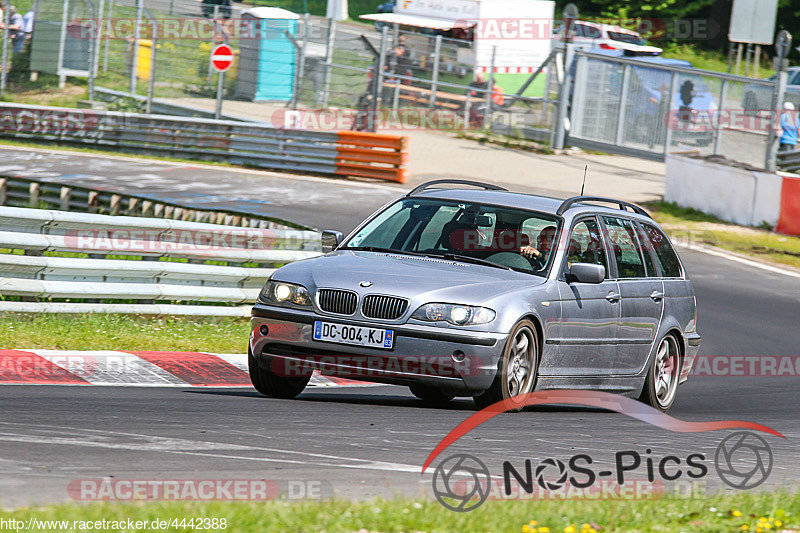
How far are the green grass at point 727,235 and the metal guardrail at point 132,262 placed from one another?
10.3 metres

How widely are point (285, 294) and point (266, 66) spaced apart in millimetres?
21034

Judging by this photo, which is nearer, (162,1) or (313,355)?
(313,355)

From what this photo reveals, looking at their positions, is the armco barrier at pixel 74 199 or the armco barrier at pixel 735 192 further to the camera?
the armco barrier at pixel 735 192

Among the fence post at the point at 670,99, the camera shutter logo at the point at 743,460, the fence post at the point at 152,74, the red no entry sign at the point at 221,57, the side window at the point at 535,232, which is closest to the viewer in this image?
the camera shutter logo at the point at 743,460

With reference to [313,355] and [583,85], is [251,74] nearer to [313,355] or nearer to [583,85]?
[583,85]

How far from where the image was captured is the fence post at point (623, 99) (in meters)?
27.4

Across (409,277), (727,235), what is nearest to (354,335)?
(409,277)

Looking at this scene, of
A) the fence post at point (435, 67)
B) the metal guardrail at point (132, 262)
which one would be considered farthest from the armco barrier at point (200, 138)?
the metal guardrail at point (132, 262)

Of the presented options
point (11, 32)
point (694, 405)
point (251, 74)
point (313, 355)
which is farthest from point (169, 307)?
point (11, 32)

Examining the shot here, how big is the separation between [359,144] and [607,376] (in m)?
16.8

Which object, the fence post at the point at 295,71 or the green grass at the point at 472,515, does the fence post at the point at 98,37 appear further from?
the green grass at the point at 472,515

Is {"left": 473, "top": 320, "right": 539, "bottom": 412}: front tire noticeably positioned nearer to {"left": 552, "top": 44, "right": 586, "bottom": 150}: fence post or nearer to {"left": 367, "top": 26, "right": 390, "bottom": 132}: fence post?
{"left": 367, "top": 26, "right": 390, "bottom": 132}: fence post

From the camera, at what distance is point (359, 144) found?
82.3 ft

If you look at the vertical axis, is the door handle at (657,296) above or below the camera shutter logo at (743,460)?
above
